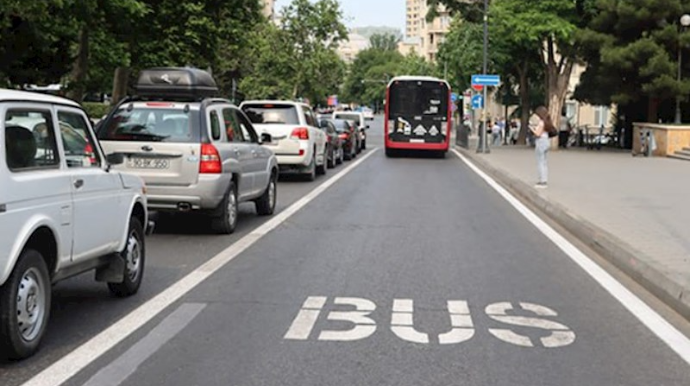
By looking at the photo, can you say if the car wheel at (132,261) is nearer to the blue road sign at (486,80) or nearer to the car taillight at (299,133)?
the car taillight at (299,133)

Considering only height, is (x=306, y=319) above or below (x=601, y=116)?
below

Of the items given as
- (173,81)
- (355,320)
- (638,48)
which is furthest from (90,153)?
(638,48)

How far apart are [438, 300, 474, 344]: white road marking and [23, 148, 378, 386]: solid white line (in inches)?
91.3

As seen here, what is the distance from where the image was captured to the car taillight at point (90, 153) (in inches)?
255

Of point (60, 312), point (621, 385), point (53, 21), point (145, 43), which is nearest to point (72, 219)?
point (60, 312)

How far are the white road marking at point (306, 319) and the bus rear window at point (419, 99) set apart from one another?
1041 inches

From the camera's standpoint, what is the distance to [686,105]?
3838 centimetres

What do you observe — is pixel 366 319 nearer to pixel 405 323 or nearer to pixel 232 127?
pixel 405 323

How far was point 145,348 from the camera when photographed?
5.71m

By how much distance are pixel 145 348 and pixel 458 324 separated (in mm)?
2405

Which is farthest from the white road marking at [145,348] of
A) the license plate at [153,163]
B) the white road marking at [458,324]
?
the license plate at [153,163]

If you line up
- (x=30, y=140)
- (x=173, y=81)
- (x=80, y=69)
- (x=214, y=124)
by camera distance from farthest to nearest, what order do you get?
1. (x=80, y=69)
2. (x=173, y=81)
3. (x=214, y=124)
4. (x=30, y=140)

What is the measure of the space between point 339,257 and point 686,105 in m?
33.2

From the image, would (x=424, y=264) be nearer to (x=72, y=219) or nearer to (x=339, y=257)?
(x=339, y=257)
